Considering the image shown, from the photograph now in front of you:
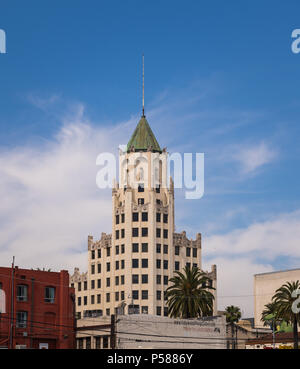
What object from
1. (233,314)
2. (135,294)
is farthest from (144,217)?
(233,314)

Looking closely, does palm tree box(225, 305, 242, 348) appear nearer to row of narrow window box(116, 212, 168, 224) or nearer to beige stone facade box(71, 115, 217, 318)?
beige stone facade box(71, 115, 217, 318)

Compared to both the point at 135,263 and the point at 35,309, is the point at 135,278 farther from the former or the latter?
the point at 35,309

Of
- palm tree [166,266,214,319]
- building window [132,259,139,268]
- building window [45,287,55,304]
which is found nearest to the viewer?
Answer: building window [45,287,55,304]

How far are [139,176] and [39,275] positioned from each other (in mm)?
84849

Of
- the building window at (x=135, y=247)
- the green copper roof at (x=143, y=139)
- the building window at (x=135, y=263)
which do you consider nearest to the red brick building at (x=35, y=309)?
the building window at (x=135, y=263)

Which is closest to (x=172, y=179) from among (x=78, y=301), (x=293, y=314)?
(x=78, y=301)

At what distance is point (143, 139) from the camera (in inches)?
6609

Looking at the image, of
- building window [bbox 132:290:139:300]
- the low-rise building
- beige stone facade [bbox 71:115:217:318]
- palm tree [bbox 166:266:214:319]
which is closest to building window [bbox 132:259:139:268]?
beige stone facade [bbox 71:115:217:318]

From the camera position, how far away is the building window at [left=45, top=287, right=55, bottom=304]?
8038 cm

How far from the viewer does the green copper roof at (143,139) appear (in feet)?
544

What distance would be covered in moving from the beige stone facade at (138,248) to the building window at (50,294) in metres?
67.4

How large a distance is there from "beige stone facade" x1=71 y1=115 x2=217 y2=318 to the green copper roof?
1659 millimetres

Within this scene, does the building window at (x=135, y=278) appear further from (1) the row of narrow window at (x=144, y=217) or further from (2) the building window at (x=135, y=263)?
(1) the row of narrow window at (x=144, y=217)

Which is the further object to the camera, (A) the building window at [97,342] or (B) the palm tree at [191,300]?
(B) the palm tree at [191,300]
